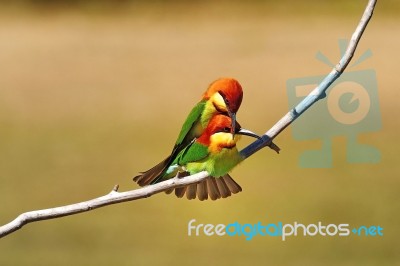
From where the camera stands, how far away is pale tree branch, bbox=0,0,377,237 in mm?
2086

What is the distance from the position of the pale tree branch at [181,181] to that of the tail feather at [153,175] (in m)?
0.10

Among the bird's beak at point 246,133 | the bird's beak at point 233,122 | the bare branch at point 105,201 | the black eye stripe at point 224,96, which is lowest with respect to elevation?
the bare branch at point 105,201

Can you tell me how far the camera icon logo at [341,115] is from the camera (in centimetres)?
237

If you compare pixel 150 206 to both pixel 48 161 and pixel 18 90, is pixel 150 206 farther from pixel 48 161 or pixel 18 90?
pixel 18 90

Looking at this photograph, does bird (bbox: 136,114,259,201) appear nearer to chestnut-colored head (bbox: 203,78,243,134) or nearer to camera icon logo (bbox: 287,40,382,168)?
chestnut-colored head (bbox: 203,78,243,134)

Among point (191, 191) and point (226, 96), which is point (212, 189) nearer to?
point (191, 191)

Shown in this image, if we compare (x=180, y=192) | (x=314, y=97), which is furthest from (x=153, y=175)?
(x=314, y=97)

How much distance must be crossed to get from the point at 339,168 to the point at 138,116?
70 centimetres

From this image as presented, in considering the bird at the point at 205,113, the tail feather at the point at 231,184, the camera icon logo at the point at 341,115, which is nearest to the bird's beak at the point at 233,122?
the bird at the point at 205,113

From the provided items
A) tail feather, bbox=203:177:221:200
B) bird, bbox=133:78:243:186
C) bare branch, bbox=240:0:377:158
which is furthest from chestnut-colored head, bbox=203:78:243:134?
tail feather, bbox=203:177:221:200

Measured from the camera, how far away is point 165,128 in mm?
2400

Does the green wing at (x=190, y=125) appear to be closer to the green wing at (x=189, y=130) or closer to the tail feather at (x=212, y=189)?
the green wing at (x=189, y=130)

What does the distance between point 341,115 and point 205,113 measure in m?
0.52

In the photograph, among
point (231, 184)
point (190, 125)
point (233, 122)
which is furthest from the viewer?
point (231, 184)
